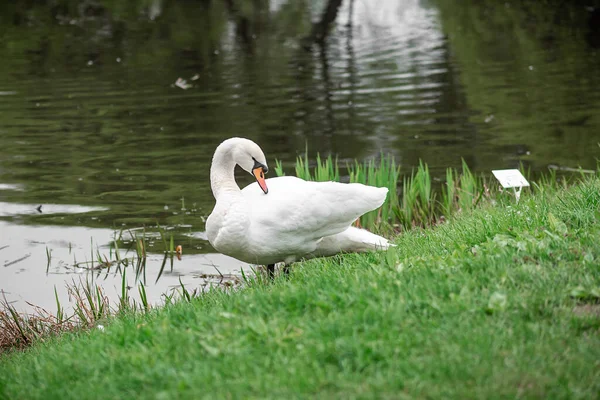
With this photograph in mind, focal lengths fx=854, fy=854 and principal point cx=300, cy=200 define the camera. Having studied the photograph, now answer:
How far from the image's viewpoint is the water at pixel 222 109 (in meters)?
9.52

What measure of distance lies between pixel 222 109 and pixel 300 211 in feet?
35.5

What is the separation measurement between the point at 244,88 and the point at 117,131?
4.61 m

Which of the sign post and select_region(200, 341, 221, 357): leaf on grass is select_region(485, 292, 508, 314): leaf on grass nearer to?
select_region(200, 341, 221, 357): leaf on grass

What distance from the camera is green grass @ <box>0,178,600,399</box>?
3.62 metres

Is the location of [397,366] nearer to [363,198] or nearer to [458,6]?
[363,198]

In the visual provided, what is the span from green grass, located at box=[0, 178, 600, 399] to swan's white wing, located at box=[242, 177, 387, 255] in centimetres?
58

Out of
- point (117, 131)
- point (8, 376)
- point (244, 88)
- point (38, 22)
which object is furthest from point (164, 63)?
point (8, 376)

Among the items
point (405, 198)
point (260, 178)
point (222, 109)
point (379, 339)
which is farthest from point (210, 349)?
point (222, 109)

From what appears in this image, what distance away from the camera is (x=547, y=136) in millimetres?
13547

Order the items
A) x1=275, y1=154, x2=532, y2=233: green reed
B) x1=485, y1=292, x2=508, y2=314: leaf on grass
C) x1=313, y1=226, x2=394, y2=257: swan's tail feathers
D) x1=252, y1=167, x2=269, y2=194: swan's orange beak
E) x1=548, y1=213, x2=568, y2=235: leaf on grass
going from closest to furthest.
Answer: x1=485, y1=292, x2=508, y2=314: leaf on grass
x1=548, y1=213, x2=568, y2=235: leaf on grass
x1=252, y1=167, x2=269, y2=194: swan's orange beak
x1=313, y1=226, x2=394, y2=257: swan's tail feathers
x1=275, y1=154, x2=532, y2=233: green reed

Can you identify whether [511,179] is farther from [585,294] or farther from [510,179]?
[585,294]

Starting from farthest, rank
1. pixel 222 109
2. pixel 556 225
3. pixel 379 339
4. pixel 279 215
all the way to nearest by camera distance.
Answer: pixel 222 109
pixel 279 215
pixel 556 225
pixel 379 339

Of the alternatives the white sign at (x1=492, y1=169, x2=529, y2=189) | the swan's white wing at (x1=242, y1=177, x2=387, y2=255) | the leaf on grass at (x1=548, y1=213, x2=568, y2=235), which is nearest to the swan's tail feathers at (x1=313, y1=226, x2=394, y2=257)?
the swan's white wing at (x1=242, y1=177, x2=387, y2=255)

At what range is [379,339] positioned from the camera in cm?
399
